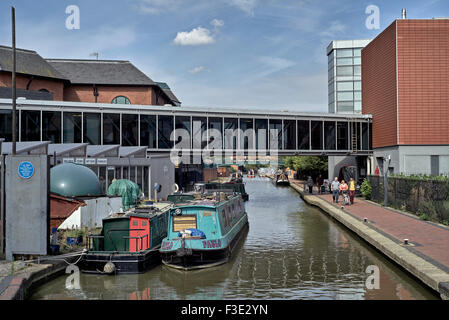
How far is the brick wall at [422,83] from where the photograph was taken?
38375mm

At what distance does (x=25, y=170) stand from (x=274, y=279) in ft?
29.6

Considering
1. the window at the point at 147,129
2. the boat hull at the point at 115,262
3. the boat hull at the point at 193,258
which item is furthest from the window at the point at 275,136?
the boat hull at the point at 115,262

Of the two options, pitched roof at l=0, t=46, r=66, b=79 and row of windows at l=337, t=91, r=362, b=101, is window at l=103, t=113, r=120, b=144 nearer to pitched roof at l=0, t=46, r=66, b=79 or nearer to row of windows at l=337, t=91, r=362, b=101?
pitched roof at l=0, t=46, r=66, b=79

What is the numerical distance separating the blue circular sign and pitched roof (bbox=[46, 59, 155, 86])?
4128cm

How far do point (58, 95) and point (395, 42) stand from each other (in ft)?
118

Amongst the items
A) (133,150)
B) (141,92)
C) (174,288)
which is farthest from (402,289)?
(141,92)

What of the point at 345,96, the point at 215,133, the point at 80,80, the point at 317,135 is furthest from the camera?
the point at 345,96

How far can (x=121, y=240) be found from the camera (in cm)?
1734

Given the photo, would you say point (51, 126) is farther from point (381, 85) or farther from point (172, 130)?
point (381, 85)

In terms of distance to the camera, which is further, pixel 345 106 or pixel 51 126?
pixel 345 106

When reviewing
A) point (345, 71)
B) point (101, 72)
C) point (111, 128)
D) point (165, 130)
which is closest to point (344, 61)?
point (345, 71)

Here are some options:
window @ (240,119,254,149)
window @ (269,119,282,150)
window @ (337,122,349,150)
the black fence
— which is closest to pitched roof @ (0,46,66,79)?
window @ (240,119,254,149)

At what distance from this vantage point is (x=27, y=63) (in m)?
49.7
